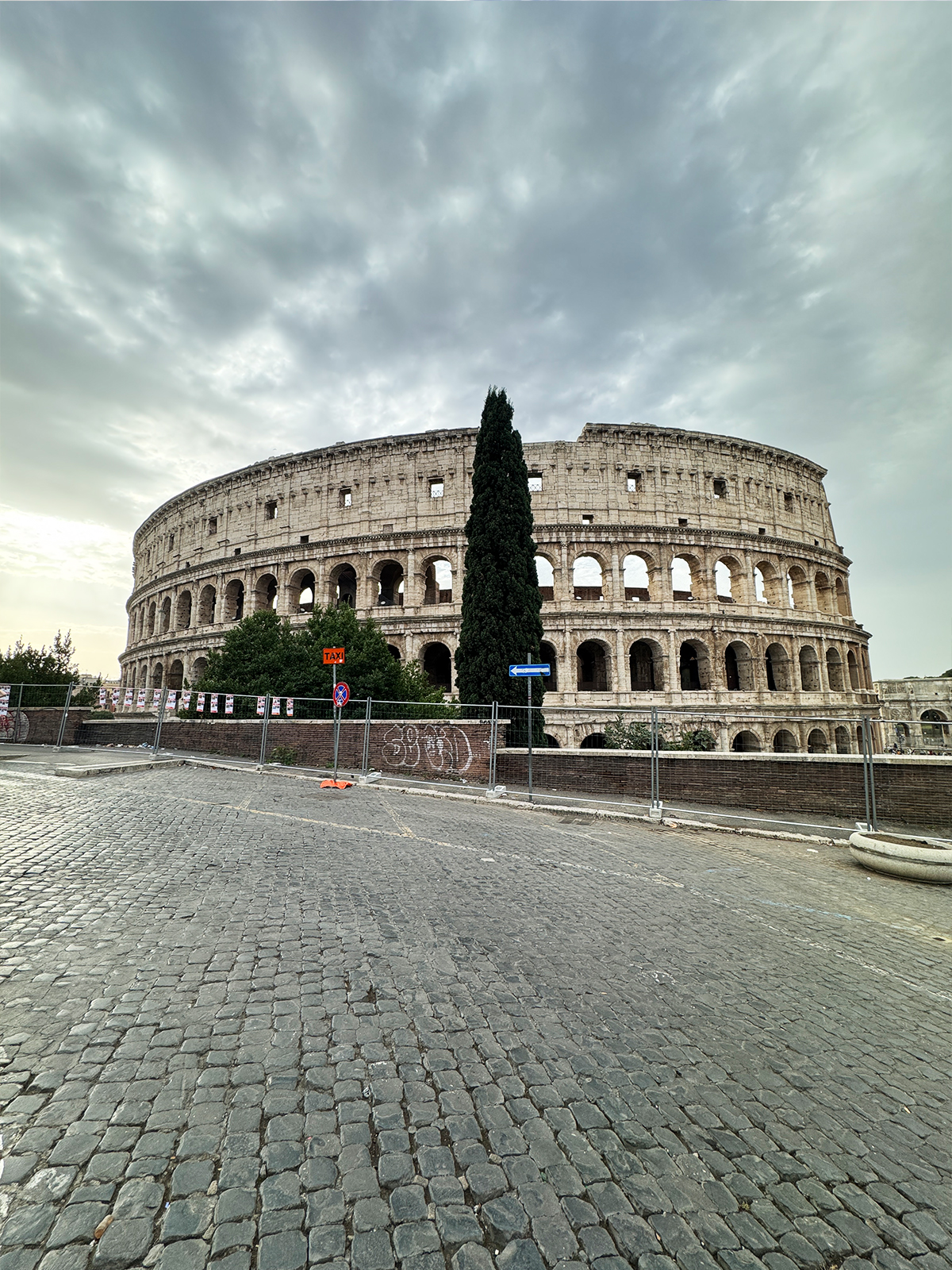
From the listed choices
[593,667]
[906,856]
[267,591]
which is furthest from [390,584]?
[906,856]

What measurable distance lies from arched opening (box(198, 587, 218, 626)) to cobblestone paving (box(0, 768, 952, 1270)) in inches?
1292

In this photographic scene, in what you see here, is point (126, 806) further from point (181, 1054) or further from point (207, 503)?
point (207, 503)

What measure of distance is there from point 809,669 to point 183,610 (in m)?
40.5

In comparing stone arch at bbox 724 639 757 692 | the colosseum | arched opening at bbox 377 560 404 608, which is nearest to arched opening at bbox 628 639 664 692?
the colosseum

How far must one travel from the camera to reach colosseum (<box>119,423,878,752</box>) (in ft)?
94.2

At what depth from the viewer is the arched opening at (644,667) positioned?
96.8ft

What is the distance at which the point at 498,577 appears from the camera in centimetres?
2030

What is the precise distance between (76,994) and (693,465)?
3387 cm

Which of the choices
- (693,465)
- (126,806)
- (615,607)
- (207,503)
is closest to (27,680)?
(207,503)

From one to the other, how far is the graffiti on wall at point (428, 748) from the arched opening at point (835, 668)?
28586 mm

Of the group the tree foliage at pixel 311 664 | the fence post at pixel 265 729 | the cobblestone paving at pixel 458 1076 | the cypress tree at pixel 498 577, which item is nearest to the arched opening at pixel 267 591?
the tree foliage at pixel 311 664

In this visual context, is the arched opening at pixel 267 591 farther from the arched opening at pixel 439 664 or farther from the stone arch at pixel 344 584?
the arched opening at pixel 439 664

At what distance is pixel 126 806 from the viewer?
8.86 m

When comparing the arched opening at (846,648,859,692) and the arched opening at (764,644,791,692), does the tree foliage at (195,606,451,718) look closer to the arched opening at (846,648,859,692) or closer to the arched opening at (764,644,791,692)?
the arched opening at (764,644,791,692)
